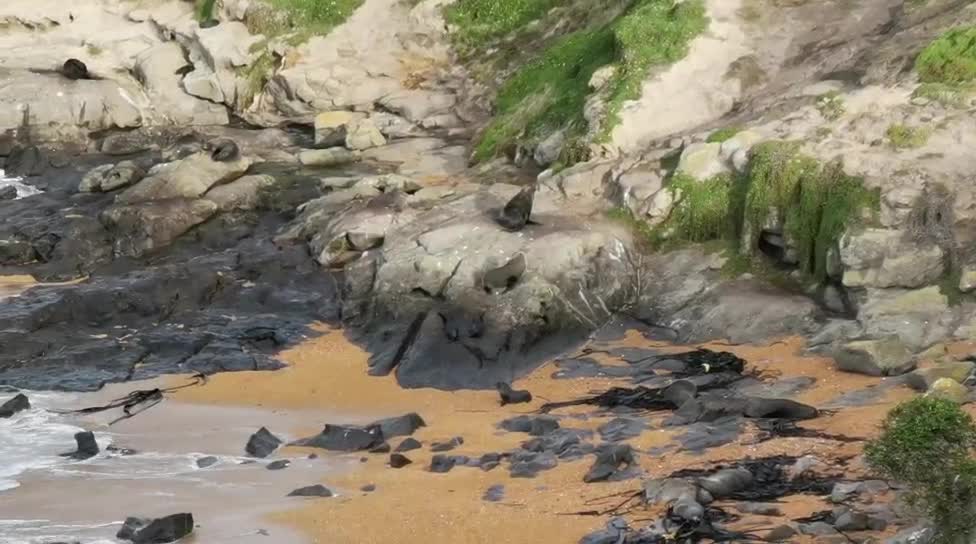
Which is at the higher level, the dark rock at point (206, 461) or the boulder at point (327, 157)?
the dark rock at point (206, 461)

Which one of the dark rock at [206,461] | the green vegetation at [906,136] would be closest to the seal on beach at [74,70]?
the dark rock at [206,461]

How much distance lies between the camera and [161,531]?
943 centimetres

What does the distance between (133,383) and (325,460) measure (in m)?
3.33

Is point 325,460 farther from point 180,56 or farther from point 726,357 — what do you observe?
point 180,56

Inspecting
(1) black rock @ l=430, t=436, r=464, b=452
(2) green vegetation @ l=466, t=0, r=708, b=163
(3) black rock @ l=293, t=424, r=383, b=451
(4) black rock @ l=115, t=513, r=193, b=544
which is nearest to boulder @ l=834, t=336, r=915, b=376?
(1) black rock @ l=430, t=436, r=464, b=452

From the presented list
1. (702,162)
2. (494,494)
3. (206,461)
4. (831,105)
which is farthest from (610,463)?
(831,105)

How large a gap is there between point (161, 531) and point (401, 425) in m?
2.99

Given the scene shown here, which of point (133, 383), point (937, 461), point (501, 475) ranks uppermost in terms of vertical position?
point (937, 461)

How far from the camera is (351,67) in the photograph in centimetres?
2359

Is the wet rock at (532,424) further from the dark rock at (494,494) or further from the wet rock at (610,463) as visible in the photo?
the dark rock at (494,494)

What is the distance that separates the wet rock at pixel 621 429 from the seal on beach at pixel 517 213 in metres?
4.14

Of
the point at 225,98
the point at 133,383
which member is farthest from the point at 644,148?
the point at 225,98

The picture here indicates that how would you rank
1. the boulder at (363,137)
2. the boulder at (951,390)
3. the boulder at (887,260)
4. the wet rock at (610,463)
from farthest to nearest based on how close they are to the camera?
the boulder at (363,137), the boulder at (887,260), the boulder at (951,390), the wet rock at (610,463)

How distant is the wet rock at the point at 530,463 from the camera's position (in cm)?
1054
